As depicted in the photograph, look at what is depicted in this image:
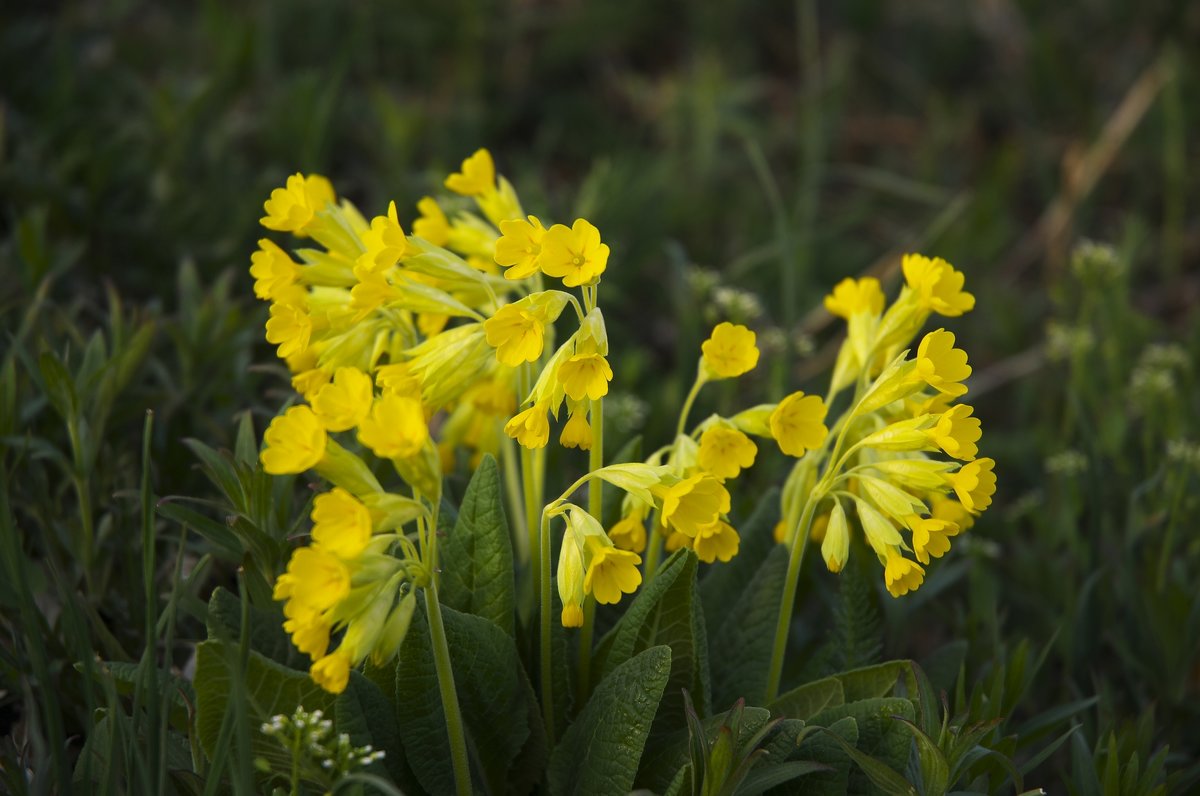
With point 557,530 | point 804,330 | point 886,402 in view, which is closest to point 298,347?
point 557,530

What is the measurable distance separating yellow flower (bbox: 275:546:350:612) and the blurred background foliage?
0.99 feet

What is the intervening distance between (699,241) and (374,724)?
9.55ft

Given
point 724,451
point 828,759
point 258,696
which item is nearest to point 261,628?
point 258,696

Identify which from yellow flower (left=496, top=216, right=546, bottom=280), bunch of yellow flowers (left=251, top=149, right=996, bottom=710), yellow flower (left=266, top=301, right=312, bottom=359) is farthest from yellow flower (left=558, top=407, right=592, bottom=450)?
yellow flower (left=266, top=301, right=312, bottom=359)

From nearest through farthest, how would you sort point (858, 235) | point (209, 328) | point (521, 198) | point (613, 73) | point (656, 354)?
1. point (209, 328)
2. point (521, 198)
3. point (656, 354)
4. point (858, 235)
5. point (613, 73)

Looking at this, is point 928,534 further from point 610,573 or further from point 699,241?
point 699,241

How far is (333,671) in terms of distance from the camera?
154 centimetres

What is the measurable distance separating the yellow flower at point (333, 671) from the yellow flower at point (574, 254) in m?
0.59

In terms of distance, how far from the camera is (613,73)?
18.0 ft

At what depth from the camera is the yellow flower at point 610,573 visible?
1689 mm

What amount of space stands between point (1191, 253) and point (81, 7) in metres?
4.63

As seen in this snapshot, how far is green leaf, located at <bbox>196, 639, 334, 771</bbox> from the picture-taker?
1695 mm

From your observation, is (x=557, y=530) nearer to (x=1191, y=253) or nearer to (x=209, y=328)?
(x=209, y=328)

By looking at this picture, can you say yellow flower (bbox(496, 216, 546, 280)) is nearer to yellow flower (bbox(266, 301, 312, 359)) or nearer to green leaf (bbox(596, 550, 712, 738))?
yellow flower (bbox(266, 301, 312, 359))
